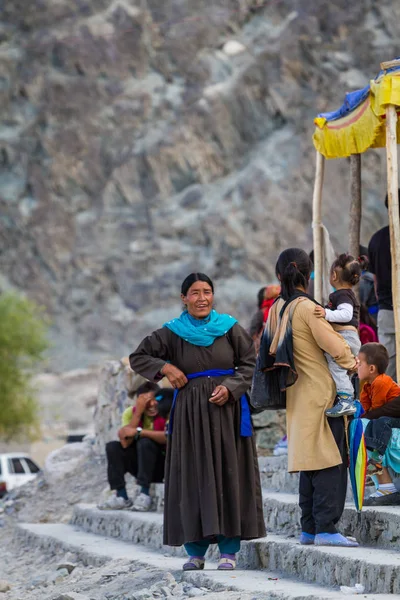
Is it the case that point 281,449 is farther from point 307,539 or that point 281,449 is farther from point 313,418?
point 313,418

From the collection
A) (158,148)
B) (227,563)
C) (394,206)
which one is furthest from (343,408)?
(158,148)

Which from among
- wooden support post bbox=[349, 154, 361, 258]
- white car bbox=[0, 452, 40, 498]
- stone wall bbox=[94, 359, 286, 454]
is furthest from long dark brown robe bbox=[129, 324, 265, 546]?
white car bbox=[0, 452, 40, 498]

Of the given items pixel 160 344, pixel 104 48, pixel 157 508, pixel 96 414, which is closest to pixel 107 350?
pixel 104 48

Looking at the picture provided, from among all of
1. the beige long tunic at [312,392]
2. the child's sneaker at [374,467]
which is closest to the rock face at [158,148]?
the child's sneaker at [374,467]

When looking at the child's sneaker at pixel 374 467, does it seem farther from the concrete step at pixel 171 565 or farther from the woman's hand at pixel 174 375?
the woman's hand at pixel 174 375

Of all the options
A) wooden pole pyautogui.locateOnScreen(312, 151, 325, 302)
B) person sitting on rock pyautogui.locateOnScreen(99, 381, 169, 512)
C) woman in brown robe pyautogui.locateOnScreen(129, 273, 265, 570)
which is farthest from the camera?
wooden pole pyautogui.locateOnScreen(312, 151, 325, 302)

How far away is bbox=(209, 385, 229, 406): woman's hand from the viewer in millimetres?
5391

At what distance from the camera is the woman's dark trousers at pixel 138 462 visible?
8.40 meters

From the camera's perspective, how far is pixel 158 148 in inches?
1943

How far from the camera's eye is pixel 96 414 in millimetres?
12188

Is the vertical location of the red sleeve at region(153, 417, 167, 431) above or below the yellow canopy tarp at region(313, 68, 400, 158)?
below

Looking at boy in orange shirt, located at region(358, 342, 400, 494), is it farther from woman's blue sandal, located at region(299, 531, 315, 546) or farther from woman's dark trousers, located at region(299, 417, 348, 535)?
woman's blue sandal, located at region(299, 531, 315, 546)

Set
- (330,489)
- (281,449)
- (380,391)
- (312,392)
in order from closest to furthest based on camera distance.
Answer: (330,489), (312,392), (380,391), (281,449)

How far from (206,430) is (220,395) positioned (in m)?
0.21
